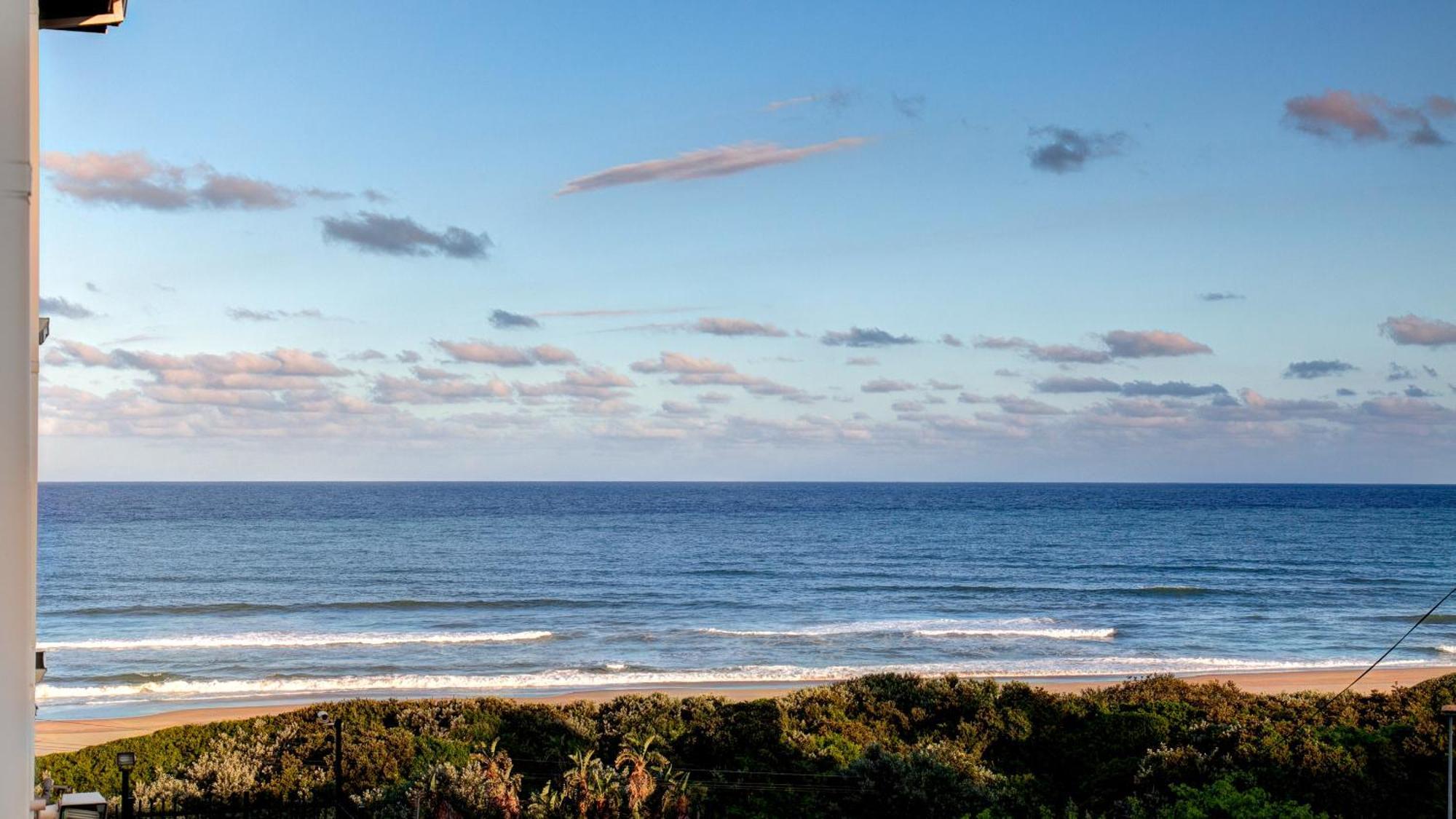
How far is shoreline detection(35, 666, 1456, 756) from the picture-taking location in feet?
77.6

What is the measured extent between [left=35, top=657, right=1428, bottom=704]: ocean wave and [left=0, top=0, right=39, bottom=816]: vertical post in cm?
2818

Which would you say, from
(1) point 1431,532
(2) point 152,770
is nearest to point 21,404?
(2) point 152,770

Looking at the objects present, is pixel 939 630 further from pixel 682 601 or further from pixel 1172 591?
pixel 1172 591

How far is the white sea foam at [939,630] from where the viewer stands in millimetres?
39031

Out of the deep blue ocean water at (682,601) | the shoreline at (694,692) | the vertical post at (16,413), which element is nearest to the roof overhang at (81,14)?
the vertical post at (16,413)

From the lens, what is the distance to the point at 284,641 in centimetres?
3722

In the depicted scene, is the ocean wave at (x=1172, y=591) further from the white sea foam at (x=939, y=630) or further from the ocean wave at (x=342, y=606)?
the ocean wave at (x=342, y=606)

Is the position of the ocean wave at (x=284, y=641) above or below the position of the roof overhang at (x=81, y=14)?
below

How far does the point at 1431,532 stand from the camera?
87812mm

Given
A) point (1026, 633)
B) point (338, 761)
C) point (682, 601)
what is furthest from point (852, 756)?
point (682, 601)

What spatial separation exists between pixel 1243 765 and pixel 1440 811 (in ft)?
6.49

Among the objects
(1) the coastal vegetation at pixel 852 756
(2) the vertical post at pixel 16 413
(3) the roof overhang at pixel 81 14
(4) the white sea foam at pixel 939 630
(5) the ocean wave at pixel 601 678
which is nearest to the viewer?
(2) the vertical post at pixel 16 413

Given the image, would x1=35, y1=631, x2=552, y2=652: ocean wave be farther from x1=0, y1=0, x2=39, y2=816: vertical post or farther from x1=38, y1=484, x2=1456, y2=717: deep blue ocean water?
x1=0, y1=0, x2=39, y2=816: vertical post

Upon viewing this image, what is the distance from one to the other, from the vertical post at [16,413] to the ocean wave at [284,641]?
1416 inches
